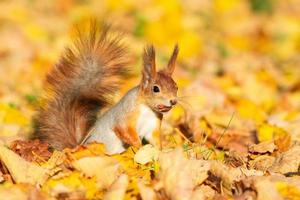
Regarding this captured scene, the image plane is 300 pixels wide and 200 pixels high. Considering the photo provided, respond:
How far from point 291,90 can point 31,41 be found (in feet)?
A: 8.56

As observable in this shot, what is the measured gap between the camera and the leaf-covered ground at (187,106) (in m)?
2.62

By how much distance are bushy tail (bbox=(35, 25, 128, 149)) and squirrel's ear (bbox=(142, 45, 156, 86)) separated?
132mm

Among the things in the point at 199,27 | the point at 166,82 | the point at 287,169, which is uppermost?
the point at 199,27

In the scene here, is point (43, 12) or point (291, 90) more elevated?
point (43, 12)

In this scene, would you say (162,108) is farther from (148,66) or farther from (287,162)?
(287,162)

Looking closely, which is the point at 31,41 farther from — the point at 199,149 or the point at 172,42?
the point at 199,149

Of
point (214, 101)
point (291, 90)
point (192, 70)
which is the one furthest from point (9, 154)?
point (192, 70)

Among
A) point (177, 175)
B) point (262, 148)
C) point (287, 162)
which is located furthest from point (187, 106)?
point (177, 175)

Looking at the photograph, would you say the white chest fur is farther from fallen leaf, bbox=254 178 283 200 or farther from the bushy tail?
fallen leaf, bbox=254 178 283 200

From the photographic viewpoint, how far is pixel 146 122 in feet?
11.8

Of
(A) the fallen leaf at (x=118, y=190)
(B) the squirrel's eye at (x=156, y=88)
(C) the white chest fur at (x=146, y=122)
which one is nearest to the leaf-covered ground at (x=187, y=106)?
(A) the fallen leaf at (x=118, y=190)

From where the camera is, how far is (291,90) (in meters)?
5.90

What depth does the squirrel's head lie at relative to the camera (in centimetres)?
351

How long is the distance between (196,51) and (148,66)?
4.16 metres
